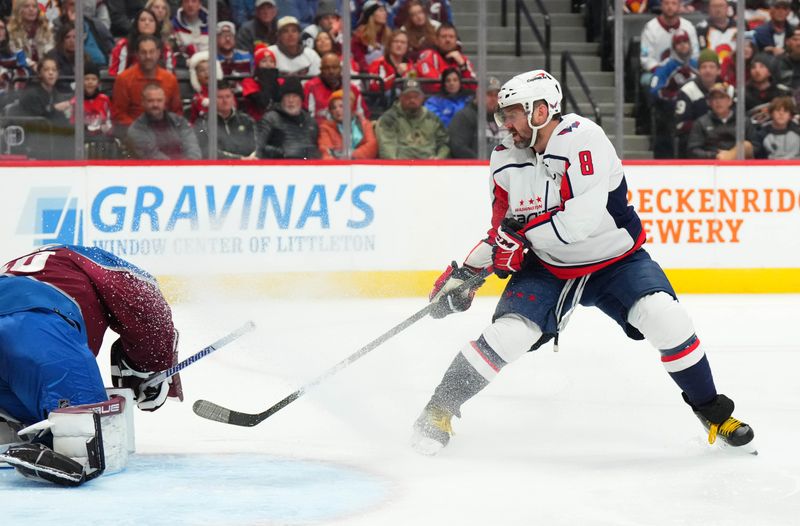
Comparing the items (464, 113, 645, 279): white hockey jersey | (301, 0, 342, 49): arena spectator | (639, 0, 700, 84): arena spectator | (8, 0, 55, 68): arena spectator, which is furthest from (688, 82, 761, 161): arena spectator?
(464, 113, 645, 279): white hockey jersey

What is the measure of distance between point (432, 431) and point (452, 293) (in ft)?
1.45

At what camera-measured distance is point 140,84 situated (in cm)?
736

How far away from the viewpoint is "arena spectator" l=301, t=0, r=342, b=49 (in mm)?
7586

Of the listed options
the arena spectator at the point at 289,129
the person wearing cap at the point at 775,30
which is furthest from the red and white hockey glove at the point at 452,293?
the person wearing cap at the point at 775,30

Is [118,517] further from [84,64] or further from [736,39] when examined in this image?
[736,39]

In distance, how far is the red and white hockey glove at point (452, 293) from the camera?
3.74m

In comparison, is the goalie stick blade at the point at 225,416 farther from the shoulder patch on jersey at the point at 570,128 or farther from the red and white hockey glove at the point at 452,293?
the shoulder patch on jersey at the point at 570,128

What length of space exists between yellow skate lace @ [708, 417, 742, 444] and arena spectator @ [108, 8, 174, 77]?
4.74 m

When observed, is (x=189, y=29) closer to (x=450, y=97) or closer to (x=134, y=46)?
(x=134, y=46)

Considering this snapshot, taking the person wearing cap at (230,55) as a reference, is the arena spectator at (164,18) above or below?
above

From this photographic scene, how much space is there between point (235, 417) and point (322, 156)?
401 centimetres

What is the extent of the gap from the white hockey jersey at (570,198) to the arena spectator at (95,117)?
13.1 feet

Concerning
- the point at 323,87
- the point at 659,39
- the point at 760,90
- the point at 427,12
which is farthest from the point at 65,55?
the point at 760,90

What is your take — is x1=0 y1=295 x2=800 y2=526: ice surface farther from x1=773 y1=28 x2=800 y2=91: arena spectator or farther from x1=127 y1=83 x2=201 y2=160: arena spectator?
x1=773 y1=28 x2=800 y2=91: arena spectator
